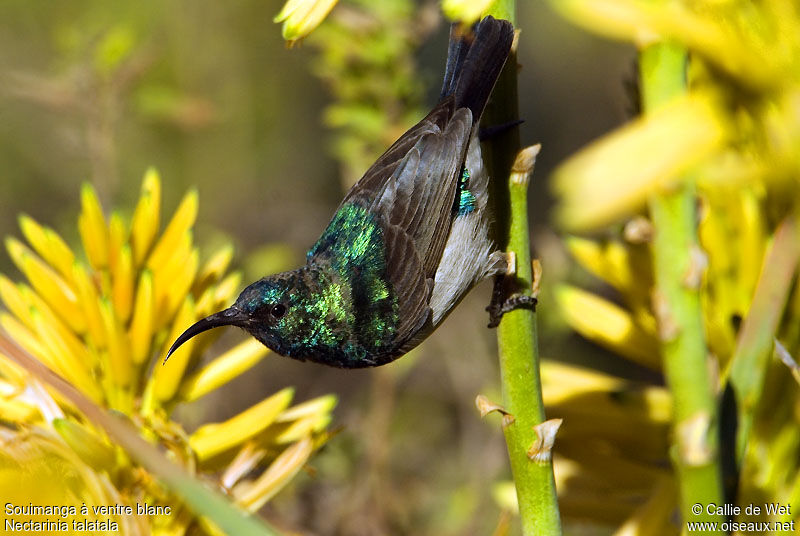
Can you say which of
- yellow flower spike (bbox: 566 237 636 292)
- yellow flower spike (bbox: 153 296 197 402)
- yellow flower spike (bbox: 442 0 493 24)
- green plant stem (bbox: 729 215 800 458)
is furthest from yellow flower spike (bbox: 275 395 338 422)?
yellow flower spike (bbox: 442 0 493 24)

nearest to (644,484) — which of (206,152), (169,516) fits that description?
(169,516)

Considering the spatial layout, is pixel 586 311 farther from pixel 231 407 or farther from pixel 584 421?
pixel 231 407

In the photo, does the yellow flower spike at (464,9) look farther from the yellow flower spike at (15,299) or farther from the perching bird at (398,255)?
the perching bird at (398,255)

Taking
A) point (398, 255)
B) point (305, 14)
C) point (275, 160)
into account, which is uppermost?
point (275, 160)

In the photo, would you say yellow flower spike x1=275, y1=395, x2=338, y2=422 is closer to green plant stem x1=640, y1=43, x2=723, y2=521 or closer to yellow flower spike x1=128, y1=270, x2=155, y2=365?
yellow flower spike x1=128, y1=270, x2=155, y2=365

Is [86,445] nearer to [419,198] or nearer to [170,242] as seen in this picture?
[170,242]

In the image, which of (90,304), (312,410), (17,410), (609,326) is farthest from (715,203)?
(17,410)

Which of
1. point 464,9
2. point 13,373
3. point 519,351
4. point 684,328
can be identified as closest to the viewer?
point 464,9
